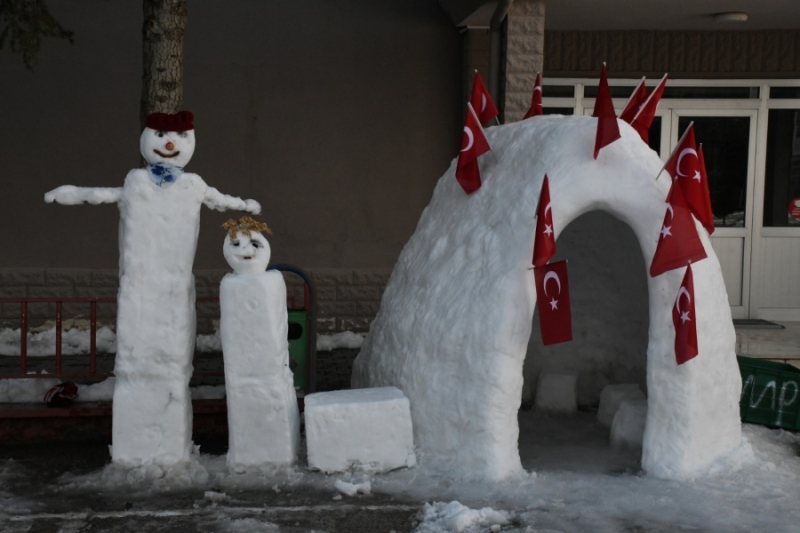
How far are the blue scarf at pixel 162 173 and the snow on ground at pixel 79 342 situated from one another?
3367mm

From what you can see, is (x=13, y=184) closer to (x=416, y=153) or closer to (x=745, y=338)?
(x=416, y=153)

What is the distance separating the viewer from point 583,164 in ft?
A: 18.5

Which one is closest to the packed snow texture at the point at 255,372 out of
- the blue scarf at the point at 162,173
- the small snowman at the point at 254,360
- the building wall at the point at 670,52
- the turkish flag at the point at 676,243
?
the small snowman at the point at 254,360

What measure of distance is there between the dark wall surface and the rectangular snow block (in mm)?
4422

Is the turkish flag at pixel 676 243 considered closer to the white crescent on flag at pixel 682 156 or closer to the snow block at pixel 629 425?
the white crescent on flag at pixel 682 156

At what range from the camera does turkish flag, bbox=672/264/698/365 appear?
17.6 ft

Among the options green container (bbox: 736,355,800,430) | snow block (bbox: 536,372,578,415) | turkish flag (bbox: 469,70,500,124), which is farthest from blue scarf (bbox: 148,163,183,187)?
green container (bbox: 736,355,800,430)

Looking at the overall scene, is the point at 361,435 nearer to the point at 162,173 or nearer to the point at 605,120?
the point at 162,173

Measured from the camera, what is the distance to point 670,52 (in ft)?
32.5

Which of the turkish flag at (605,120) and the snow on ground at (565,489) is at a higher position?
the turkish flag at (605,120)

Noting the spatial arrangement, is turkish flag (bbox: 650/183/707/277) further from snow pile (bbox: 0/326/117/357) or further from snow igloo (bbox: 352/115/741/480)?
snow pile (bbox: 0/326/117/357)

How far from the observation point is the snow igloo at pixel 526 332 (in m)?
5.48

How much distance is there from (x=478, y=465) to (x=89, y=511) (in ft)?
7.17

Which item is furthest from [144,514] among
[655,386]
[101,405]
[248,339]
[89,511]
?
[655,386]
